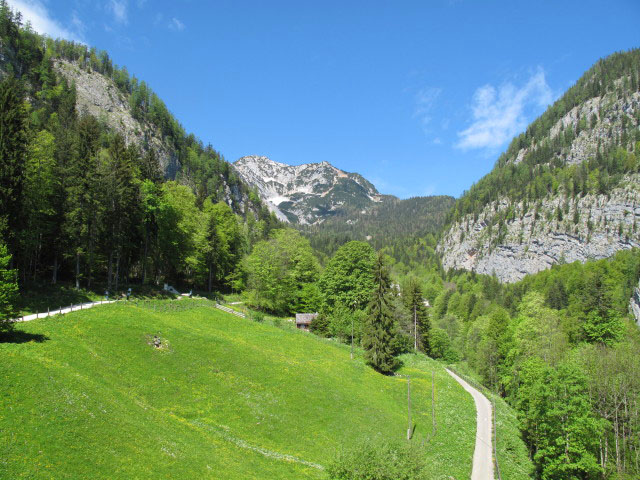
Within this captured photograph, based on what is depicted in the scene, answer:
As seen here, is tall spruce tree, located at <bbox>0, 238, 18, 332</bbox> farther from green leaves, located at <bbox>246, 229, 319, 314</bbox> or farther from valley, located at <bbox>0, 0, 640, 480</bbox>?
green leaves, located at <bbox>246, 229, 319, 314</bbox>

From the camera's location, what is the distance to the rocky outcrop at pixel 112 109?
14100 centimetres

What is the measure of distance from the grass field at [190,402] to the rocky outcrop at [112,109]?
119971mm

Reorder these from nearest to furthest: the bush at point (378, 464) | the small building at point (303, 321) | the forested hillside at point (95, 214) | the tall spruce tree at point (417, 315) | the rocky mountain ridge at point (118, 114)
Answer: the bush at point (378, 464) → the forested hillside at point (95, 214) → the small building at point (303, 321) → the tall spruce tree at point (417, 315) → the rocky mountain ridge at point (118, 114)

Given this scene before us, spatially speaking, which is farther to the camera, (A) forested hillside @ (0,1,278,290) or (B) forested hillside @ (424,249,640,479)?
(A) forested hillside @ (0,1,278,290)

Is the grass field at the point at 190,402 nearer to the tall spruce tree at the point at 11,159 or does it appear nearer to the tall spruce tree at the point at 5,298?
the tall spruce tree at the point at 5,298

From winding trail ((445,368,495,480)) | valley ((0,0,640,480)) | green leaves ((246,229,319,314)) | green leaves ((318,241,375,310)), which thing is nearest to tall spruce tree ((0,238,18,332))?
valley ((0,0,640,480))

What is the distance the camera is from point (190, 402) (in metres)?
27.7

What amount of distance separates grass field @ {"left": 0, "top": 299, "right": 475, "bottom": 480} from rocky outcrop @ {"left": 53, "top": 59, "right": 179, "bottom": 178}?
11997 centimetres

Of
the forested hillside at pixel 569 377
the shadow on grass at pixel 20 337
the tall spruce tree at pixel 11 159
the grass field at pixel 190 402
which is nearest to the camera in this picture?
the grass field at pixel 190 402

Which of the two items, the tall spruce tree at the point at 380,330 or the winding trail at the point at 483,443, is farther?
the tall spruce tree at the point at 380,330

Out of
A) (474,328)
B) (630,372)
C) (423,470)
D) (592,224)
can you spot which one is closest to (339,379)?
(423,470)

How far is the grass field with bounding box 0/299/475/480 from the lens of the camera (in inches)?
666

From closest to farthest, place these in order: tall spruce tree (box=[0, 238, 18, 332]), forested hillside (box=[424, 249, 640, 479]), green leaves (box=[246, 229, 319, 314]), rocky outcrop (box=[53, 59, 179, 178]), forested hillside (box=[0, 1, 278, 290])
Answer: tall spruce tree (box=[0, 238, 18, 332]) < forested hillside (box=[424, 249, 640, 479]) < forested hillside (box=[0, 1, 278, 290]) < green leaves (box=[246, 229, 319, 314]) < rocky outcrop (box=[53, 59, 179, 178])

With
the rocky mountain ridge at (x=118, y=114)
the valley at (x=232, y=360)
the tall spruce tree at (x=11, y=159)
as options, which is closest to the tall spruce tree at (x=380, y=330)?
the valley at (x=232, y=360)
